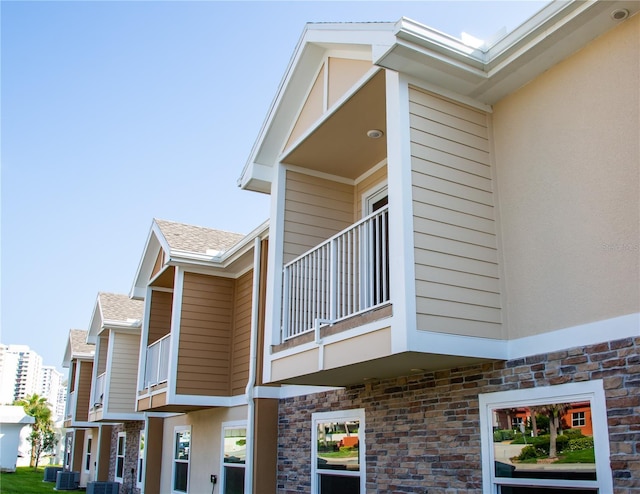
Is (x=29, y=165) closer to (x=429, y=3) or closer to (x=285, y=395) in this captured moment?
(x=285, y=395)

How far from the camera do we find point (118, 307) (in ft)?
71.0

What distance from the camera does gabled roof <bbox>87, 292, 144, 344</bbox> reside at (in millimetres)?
20219

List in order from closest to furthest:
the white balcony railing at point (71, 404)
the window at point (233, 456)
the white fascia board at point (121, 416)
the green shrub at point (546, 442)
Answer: the green shrub at point (546, 442) < the window at point (233, 456) < the white fascia board at point (121, 416) < the white balcony railing at point (71, 404)

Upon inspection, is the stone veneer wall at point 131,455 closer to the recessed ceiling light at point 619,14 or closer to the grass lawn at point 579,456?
the grass lawn at point 579,456

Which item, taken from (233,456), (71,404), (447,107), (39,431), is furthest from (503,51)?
(39,431)

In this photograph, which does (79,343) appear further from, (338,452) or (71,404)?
(338,452)

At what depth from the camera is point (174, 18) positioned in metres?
11.9

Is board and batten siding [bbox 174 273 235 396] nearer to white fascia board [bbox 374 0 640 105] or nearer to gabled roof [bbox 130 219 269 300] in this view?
gabled roof [bbox 130 219 269 300]

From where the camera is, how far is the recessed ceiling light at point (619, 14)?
5691 mm

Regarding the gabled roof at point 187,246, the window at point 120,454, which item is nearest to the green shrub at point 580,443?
the gabled roof at point 187,246

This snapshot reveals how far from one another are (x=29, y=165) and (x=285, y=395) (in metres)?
13.6

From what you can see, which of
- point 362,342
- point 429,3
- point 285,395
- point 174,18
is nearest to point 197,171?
point 174,18

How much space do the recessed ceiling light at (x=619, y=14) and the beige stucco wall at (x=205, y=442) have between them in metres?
8.90

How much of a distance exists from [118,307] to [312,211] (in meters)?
14.2
